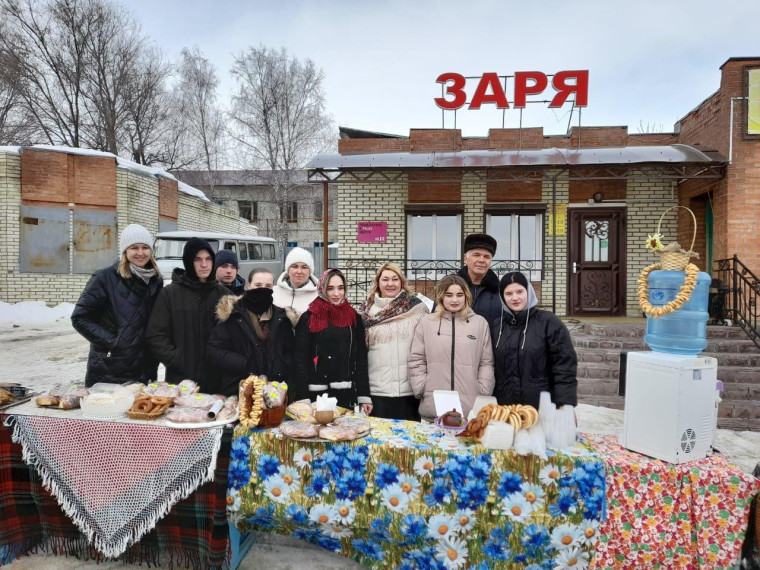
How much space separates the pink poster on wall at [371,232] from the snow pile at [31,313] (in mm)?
7995

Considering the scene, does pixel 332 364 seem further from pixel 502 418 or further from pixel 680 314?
pixel 680 314

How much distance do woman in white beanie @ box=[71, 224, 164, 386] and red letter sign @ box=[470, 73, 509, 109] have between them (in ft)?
24.8

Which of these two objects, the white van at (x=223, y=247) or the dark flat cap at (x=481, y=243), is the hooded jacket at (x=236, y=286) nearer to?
the dark flat cap at (x=481, y=243)

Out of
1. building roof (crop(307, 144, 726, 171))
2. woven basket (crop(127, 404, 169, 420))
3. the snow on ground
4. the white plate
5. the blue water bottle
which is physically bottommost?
the snow on ground

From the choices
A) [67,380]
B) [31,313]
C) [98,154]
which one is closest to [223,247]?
[98,154]

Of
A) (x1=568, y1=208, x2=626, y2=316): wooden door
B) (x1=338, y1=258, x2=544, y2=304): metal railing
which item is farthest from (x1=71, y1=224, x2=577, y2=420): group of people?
(x1=568, y1=208, x2=626, y2=316): wooden door

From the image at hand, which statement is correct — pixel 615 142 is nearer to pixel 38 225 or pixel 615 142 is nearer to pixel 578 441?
pixel 578 441

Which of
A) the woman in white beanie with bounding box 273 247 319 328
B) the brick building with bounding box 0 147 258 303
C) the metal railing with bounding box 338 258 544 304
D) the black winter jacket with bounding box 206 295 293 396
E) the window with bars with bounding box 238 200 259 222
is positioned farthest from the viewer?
the window with bars with bounding box 238 200 259 222

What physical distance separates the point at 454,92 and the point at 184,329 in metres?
7.75

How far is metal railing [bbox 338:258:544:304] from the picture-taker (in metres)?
8.45

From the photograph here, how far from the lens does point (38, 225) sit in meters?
12.0

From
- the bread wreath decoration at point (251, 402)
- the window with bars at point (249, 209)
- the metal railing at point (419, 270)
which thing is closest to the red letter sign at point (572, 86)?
the metal railing at point (419, 270)

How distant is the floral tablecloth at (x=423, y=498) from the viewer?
204 centimetres

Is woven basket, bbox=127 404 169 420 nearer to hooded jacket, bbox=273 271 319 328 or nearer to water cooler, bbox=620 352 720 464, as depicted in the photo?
hooded jacket, bbox=273 271 319 328
